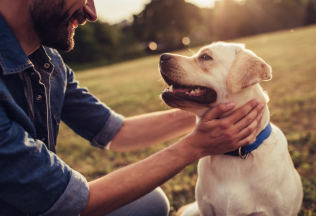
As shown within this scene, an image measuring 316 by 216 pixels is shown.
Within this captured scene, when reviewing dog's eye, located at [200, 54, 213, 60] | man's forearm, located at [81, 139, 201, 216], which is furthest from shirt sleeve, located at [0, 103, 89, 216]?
dog's eye, located at [200, 54, 213, 60]

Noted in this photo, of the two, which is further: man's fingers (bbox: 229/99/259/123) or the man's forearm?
man's fingers (bbox: 229/99/259/123)

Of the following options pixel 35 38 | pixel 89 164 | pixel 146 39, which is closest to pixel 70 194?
pixel 35 38

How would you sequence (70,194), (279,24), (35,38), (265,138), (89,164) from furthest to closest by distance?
(279,24), (89,164), (265,138), (35,38), (70,194)

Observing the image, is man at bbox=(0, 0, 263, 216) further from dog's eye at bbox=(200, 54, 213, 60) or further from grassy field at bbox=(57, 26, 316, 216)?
dog's eye at bbox=(200, 54, 213, 60)

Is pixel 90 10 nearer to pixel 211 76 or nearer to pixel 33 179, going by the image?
pixel 211 76

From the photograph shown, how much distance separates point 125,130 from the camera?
9.21 ft

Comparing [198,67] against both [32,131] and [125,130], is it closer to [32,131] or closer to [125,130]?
[125,130]

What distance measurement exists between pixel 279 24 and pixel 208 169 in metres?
50.2

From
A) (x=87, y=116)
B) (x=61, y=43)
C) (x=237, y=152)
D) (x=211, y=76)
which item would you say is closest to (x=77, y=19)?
(x=61, y=43)

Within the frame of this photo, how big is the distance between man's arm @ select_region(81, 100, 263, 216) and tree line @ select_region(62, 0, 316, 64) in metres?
37.7

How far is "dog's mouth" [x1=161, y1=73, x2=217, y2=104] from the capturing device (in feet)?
7.20

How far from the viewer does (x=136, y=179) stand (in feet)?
5.82

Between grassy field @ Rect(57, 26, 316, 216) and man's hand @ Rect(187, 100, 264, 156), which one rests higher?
man's hand @ Rect(187, 100, 264, 156)

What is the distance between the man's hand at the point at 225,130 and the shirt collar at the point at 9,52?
1.38 metres
